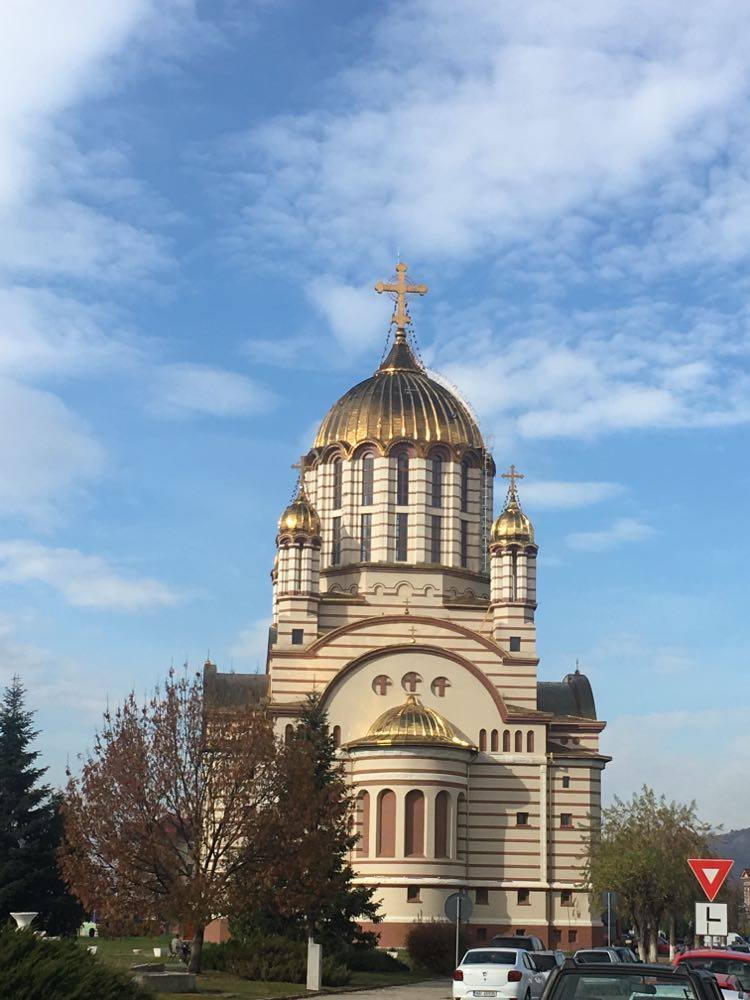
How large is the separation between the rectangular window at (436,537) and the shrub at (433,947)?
1706 cm

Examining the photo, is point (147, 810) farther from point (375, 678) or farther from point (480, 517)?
point (480, 517)

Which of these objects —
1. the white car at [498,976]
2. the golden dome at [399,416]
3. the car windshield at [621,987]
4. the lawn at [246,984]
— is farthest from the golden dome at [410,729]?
the car windshield at [621,987]

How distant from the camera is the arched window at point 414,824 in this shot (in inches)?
2156

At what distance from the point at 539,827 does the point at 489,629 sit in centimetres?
827

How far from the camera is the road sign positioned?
70.9ft

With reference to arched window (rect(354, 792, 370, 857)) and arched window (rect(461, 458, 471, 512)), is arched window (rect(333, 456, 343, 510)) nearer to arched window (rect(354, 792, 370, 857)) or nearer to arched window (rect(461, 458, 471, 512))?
arched window (rect(461, 458, 471, 512))

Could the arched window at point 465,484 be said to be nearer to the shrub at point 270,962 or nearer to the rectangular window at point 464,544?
the rectangular window at point 464,544

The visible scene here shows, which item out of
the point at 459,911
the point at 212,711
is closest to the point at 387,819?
the point at 212,711

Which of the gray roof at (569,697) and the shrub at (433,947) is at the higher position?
the gray roof at (569,697)

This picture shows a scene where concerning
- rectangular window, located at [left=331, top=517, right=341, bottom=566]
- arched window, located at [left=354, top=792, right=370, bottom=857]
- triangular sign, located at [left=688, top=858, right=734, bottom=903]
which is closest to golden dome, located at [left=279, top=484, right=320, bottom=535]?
rectangular window, located at [left=331, top=517, right=341, bottom=566]

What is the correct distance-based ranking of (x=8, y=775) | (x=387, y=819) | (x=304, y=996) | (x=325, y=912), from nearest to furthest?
1. (x=304, y=996)
2. (x=325, y=912)
3. (x=8, y=775)
4. (x=387, y=819)

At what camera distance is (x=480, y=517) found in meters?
63.9

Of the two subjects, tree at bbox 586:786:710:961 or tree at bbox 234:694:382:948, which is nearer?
tree at bbox 234:694:382:948

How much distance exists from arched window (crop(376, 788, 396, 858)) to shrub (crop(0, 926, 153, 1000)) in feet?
129
